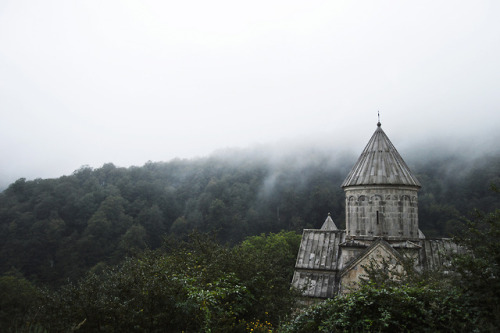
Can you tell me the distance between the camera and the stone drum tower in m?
12.2

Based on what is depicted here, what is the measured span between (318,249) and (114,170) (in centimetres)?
5266

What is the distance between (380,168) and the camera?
41.4ft

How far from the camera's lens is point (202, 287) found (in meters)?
6.98

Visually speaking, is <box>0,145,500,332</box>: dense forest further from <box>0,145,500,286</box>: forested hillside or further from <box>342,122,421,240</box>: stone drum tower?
<box>342,122,421,240</box>: stone drum tower

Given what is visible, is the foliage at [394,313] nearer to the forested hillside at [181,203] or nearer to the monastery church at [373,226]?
the monastery church at [373,226]

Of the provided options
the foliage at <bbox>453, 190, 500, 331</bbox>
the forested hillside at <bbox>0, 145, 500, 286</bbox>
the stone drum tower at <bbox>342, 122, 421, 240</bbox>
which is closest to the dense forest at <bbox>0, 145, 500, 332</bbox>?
the foliage at <bbox>453, 190, 500, 331</bbox>

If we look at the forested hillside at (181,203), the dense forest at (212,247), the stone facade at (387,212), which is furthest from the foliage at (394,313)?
the forested hillside at (181,203)

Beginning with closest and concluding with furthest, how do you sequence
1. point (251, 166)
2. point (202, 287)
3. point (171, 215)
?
1. point (202, 287)
2. point (171, 215)
3. point (251, 166)

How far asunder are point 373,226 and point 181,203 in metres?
49.8

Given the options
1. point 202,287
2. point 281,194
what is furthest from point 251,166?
point 202,287

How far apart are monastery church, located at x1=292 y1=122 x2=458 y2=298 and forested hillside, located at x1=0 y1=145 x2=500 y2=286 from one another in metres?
20.2

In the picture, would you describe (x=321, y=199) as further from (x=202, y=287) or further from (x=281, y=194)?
(x=202, y=287)

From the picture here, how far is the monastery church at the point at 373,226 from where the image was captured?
11625 mm

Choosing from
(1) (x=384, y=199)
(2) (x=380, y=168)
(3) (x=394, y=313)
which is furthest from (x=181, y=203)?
(3) (x=394, y=313)
